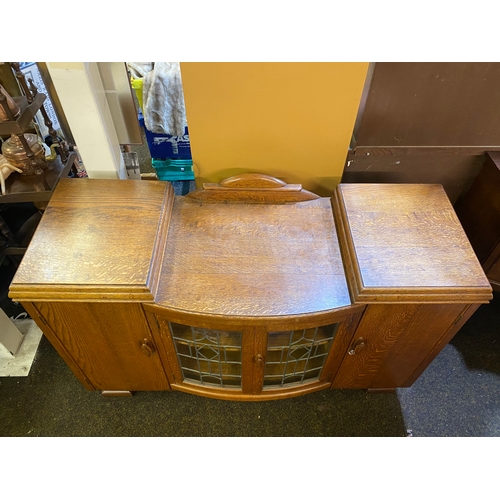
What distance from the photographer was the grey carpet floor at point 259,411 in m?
1.34

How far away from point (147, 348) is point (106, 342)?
117 mm

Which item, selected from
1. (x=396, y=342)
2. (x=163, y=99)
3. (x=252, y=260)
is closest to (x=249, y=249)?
(x=252, y=260)

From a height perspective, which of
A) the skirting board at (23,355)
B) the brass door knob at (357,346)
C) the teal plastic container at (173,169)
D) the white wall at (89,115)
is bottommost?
the skirting board at (23,355)

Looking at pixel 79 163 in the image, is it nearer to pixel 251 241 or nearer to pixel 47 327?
pixel 47 327

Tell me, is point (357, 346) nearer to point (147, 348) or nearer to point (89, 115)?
point (147, 348)

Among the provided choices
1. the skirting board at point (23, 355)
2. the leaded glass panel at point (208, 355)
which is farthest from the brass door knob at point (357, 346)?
the skirting board at point (23, 355)

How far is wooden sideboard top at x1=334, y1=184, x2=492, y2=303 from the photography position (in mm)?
973

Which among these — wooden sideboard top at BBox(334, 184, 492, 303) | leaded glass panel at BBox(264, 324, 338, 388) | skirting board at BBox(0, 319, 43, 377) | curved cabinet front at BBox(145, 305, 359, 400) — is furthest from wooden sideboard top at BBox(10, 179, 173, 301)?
skirting board at BBox(0, 319, 43, 377)

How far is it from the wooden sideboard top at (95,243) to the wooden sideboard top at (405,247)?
533 millimetres

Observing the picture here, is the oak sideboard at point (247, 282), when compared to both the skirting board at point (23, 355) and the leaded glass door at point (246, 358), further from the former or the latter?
the skirting board at point (23, 355)

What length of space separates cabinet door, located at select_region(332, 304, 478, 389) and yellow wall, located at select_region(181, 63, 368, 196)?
48 cm

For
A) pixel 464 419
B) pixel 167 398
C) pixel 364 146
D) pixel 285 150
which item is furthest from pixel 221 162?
pixel 464 419

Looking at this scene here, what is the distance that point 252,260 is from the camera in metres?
1.05

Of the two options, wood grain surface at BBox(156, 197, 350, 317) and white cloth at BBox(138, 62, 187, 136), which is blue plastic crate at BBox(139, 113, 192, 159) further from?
wood grain surface at BBox(156, 197, 350, 317)
